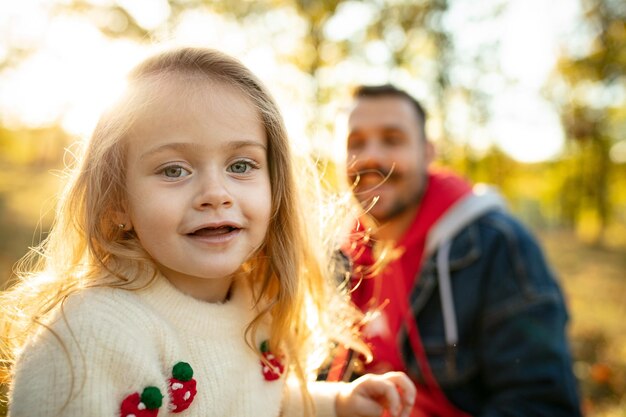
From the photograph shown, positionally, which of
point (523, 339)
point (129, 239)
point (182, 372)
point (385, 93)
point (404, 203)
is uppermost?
point (385, 93)

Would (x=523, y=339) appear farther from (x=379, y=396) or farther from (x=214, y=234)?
(x=214, y=234)

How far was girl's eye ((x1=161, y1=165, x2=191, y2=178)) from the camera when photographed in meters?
1.51

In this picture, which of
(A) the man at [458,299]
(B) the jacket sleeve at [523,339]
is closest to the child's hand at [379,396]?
(A) the man at [458,299]

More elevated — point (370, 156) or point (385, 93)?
point (385, 93)

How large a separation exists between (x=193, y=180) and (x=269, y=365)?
65 centimetres

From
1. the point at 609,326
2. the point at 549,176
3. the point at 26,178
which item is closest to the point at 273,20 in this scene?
the point at 26,178

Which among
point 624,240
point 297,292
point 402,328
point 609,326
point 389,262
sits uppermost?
point 297,292

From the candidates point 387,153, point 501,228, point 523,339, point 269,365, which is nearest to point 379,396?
point 269,365

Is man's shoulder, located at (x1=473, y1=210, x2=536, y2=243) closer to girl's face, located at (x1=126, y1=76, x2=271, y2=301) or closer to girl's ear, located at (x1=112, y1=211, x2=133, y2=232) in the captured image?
girl's face, located at (x1=126, y1=76, x2=271, y2=301)

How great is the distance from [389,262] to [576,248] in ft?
52.1

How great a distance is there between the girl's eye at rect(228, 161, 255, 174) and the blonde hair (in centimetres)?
16

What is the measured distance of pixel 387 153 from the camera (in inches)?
141

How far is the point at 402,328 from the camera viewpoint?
3.06 metres

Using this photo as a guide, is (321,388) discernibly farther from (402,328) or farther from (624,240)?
(624,240)
